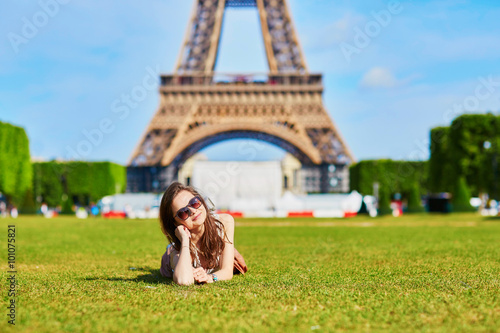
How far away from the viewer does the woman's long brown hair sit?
3.60 m

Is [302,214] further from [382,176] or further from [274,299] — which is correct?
[274,299]

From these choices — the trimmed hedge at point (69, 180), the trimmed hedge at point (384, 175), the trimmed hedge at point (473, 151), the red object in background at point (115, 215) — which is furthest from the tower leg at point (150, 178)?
the trimmed hedge at point (473, 151)

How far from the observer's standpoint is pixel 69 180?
39938 mm

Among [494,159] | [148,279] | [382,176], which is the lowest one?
[148,279]

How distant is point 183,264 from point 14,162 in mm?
29588

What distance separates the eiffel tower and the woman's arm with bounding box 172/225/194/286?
3225 centimetres

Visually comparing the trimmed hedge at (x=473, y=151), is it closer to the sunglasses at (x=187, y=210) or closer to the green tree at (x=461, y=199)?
the green tree at (x=461, y=199)

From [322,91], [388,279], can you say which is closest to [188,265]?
[388,279]

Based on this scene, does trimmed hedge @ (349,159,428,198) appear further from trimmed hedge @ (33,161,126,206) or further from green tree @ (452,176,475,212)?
trimmed hedge @ (33,161,126,206)

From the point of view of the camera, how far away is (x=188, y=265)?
3477mm

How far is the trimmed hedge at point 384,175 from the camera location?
125ft

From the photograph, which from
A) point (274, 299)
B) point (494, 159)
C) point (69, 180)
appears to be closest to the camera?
point (274, 299)

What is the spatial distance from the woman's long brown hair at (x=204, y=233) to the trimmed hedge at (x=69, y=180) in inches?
1498

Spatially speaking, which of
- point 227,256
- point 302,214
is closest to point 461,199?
point 302,214
